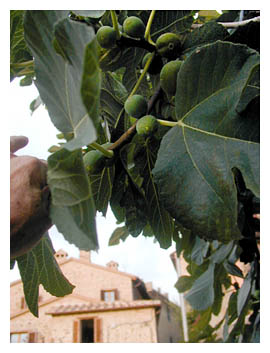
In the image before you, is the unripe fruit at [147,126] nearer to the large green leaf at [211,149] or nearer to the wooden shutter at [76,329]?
the large green leaf at [211,149]

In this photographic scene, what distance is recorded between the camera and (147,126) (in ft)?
2.00

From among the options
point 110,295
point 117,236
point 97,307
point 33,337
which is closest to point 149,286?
point 110,295

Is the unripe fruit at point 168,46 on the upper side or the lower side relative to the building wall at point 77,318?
upper

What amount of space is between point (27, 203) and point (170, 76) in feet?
1.17

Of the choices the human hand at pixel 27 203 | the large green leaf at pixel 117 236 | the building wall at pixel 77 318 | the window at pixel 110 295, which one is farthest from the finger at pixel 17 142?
the window at pixel 110 295

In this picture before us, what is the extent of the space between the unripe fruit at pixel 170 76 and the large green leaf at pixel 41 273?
38 centimetres

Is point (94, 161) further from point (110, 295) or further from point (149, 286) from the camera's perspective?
point (149, 286)

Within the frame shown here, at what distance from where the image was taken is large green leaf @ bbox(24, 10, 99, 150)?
419 millimetres

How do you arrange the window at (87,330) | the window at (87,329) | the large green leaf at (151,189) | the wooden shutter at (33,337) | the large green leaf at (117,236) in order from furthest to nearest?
1. the window at (87,330)
2. the wooden shutter at (33,337)
3. the window at (87,329)
4. the large green leaf at (117,236)
5. the large green leaf at (151,189)

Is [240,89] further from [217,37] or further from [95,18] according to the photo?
[95,18]

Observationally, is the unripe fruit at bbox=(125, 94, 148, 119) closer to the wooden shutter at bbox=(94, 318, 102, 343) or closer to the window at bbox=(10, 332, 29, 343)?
the wooden shutter at bbox=(94, 318, 102, 343)

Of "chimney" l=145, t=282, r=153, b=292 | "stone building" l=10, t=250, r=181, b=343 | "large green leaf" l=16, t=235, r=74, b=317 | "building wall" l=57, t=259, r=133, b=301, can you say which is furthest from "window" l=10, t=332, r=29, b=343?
"large green leaf" l=16, t=235, r=74, b=317

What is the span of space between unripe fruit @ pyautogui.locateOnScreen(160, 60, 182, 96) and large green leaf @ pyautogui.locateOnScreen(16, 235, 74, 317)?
1.24 feet

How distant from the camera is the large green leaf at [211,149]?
547mm
